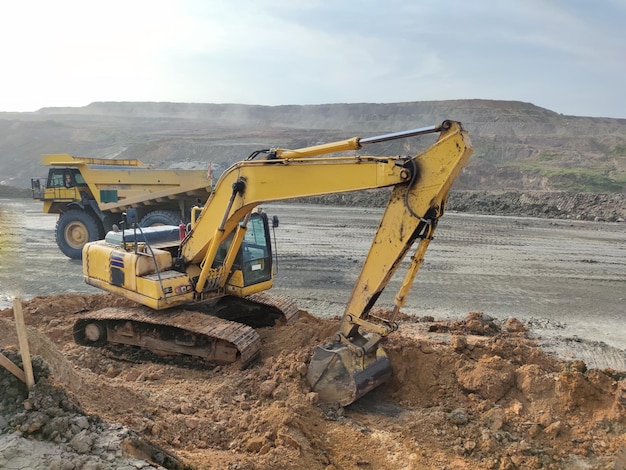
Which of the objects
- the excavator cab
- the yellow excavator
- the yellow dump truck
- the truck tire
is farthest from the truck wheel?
the excavator cab

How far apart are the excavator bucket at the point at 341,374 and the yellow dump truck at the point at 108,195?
30.8 ft

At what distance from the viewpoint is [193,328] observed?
247 inches

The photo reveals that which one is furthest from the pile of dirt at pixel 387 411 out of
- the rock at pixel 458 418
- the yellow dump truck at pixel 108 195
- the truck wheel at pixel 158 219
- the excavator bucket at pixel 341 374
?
the yellow dump truck at pixel 108 195

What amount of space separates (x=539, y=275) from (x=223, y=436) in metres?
10.0

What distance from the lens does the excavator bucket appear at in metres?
5.15

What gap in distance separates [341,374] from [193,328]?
6.82 feet

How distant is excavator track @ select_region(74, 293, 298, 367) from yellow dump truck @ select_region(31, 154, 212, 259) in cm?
685

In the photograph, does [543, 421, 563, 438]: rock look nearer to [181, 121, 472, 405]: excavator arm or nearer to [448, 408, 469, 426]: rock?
[448, 408, 469, 426]: rock

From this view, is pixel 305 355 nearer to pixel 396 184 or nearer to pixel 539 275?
pixel 396 184

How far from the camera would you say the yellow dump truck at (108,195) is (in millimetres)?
13875

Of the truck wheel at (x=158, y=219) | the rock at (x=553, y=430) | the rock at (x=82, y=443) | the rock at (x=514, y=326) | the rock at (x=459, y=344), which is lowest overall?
the rock at (x=514, y=326)

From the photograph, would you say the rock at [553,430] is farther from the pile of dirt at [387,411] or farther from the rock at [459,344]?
the rock at [459,344]

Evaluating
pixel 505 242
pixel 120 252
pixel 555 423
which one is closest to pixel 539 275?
pixel 505 242

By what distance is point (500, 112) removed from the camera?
2301 inches
